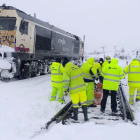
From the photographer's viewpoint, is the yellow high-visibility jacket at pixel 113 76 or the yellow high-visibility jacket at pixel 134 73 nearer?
the yellow high-visibility jacket at pixel 113 76

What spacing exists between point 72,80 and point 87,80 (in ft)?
4.23

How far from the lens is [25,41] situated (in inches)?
442

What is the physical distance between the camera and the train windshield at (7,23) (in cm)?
1055

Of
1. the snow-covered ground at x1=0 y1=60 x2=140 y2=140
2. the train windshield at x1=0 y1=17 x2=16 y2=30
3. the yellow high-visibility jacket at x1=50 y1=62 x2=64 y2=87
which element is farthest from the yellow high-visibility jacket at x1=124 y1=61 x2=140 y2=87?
the train windshield at x1=0 y1=17 x2=16 y2=30

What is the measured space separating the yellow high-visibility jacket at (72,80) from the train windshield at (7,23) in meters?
6.48

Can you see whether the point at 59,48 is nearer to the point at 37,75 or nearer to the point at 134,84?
the point at 37,75

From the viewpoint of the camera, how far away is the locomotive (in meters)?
10.4

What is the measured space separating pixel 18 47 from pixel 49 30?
192 inches

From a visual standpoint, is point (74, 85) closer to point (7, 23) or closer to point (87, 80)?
point (87, 80)

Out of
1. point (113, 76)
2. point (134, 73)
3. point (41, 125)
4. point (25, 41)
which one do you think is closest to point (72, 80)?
point (41, 125)

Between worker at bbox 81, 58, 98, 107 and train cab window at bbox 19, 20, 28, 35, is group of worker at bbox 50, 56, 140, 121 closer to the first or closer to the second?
worker at bbox 81, 58, 98, 107

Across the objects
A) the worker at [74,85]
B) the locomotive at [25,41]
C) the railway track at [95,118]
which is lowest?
the railway track at [95,118]

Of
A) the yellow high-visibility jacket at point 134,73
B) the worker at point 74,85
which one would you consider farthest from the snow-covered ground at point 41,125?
the yellow high-visibility jacket at point 134,73

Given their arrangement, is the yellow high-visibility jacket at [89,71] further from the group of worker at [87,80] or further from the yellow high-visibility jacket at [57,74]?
the yellow high-visibility jacket at [57,74]
